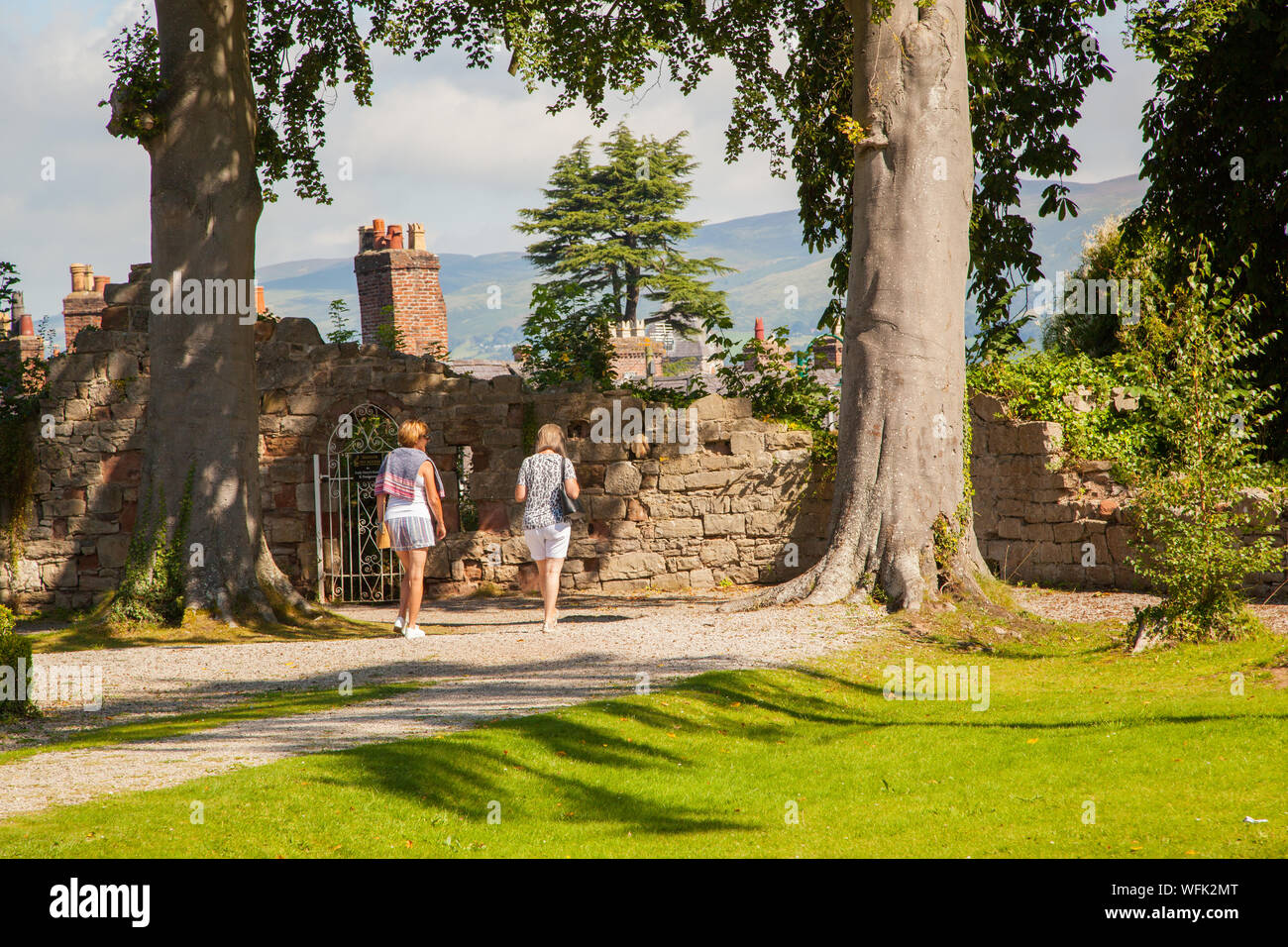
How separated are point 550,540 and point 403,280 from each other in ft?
53.4

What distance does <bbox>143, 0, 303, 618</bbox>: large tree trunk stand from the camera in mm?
11352

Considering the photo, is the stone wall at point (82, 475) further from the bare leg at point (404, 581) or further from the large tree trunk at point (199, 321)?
the bare leg at point (404, 581)

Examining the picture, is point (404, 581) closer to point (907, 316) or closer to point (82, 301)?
point (907, 316)

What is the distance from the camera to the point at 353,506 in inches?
612

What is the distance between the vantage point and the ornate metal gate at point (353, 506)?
50.6 feet

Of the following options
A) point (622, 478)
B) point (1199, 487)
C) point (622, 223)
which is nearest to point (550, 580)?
point (622, 478)

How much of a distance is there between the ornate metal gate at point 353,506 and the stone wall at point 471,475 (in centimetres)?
16

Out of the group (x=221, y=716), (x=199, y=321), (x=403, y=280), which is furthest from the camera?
(x=403, y=280)

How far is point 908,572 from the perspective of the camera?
1016cm

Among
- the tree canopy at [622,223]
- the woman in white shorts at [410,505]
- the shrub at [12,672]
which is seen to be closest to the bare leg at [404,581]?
the woman in white shorts at [410,505]

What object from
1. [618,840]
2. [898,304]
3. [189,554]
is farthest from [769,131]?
[618,840]

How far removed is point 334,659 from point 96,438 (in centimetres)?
754

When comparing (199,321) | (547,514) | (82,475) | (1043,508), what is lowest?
(1043,508)

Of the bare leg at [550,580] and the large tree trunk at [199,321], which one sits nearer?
the bare leg at [550,580]
